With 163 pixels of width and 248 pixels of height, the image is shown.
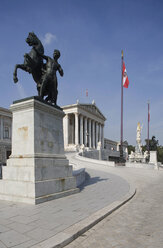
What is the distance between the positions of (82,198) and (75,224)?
285 centimetres

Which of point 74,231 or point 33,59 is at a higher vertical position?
point 33,59

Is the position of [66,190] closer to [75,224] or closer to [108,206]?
[108,206]

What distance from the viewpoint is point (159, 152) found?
84500 millimetres

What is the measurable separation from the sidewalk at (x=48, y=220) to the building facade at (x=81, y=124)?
48059 millimetres

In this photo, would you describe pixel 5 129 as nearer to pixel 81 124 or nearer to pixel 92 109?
pixel 81 124

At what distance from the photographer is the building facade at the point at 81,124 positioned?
5978 centimetres

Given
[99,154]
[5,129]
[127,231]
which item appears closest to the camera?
[127,231]

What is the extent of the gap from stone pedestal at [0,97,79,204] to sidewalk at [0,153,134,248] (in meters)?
0.46

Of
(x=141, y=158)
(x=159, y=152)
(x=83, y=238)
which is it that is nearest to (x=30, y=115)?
(x=83, y=238)

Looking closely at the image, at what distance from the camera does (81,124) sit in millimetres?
62125

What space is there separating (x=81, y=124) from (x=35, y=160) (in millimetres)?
55661

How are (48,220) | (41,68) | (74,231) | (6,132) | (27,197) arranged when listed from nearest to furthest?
→ (74,231) → (48,220) → (27,197) → (41,68) → (6,132)

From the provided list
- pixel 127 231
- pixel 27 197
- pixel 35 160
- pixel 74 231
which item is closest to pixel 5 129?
pixel 35 160

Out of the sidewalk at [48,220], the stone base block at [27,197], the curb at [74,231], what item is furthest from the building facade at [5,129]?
the curb at [74,231]
